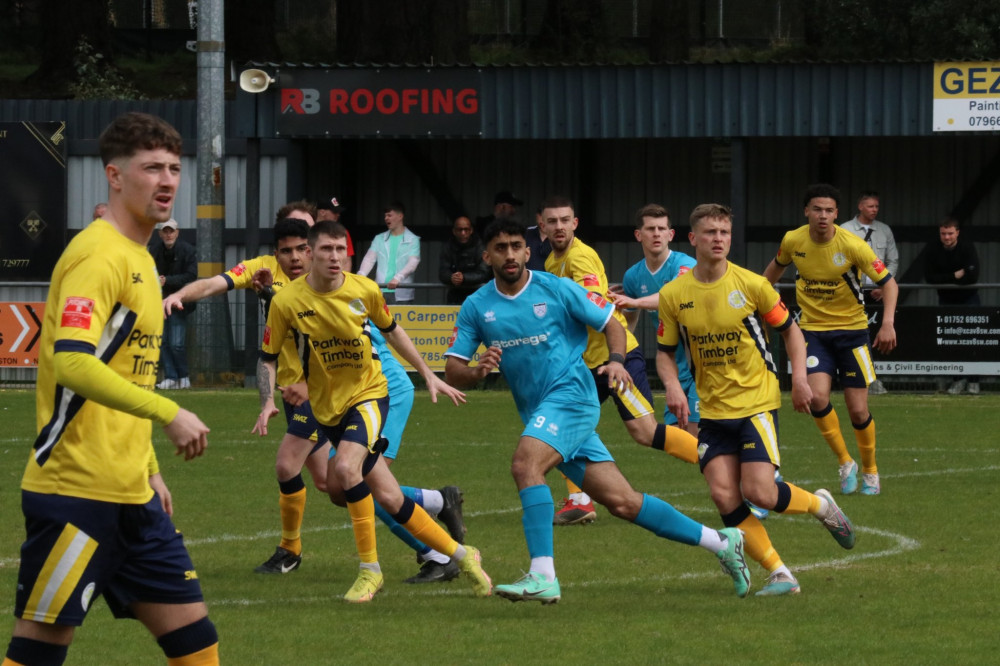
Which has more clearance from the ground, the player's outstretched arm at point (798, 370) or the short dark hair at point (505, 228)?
the short dark hair at point (505, 228)

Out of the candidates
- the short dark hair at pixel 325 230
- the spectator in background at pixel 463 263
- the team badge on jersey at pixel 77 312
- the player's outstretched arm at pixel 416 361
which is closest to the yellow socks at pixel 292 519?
the player's outstretched arm at pixel 416 361

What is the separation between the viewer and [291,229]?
8.98 m

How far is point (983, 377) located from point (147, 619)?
15.9m

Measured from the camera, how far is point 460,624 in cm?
730

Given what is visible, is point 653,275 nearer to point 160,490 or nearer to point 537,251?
point 537,251

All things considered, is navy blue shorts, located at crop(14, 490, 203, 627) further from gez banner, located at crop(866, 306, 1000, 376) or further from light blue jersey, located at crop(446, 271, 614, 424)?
gez banner, located at crop(866, 306, 1000, 376)

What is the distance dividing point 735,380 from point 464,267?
11.7 metres

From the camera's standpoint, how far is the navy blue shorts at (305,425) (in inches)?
350

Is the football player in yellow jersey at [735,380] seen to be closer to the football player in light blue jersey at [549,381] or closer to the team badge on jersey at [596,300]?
the football player in light blue jersey at [549,381]

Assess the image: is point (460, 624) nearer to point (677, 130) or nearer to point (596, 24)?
point (677, 130)

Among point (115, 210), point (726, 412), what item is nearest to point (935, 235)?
point (726, 412)

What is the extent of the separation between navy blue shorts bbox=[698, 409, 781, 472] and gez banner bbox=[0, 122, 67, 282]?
16214mm

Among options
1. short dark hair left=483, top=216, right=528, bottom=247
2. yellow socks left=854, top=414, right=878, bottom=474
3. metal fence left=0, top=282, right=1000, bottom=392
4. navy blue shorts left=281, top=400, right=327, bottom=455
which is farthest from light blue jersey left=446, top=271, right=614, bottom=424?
metal fence left=0, top=282, right=1000, bottom=392

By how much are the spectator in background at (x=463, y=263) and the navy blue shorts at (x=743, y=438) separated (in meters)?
11.5
